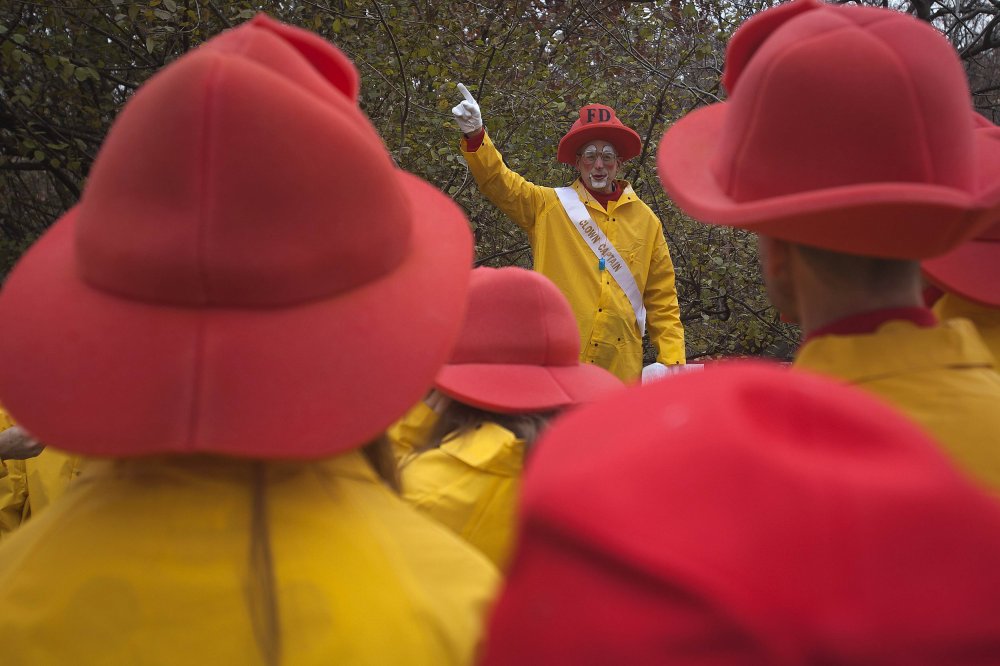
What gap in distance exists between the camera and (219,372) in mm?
1174

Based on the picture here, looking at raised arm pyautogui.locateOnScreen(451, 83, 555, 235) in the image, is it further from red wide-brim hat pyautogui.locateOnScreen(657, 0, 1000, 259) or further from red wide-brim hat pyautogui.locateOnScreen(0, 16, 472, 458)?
red wide-brim hat pyautogui.locateOnScreen(0, 16, 472, 458)

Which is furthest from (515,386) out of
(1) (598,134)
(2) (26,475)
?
(1) (598,134)

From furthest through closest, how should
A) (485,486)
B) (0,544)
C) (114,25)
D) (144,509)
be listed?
(114,25)
(485,486)
(0,544)
(144,509)

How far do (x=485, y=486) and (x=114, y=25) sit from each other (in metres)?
4.29

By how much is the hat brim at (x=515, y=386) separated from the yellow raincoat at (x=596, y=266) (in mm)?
2719

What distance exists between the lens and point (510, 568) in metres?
0.69

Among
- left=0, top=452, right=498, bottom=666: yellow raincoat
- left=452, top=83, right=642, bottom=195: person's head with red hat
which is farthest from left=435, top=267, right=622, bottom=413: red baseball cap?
left=452, top=83, right=642, bottom=195: person's head with red hat

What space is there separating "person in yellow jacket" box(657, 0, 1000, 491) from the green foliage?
375cm

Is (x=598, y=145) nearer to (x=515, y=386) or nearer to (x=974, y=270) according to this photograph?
(x=515, y=386)

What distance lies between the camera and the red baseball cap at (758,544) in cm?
58

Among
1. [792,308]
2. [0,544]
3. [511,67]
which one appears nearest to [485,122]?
[511,67]

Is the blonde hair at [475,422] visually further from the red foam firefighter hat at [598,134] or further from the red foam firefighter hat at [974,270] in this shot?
the red foam firefighter hat at [598,134]

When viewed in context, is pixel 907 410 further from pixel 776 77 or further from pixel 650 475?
pixel 650 475

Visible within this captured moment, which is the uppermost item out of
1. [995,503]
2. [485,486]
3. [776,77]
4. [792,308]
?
[776,77]
